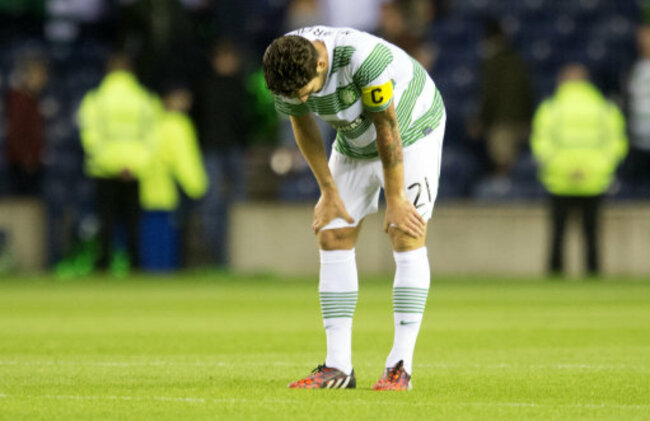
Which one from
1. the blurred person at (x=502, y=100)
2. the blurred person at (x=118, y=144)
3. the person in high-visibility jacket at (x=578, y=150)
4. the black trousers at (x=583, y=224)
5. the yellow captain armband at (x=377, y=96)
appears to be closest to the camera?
the yellow captain armband at (x=377, y=96)

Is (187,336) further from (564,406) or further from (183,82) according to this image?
(183,82)

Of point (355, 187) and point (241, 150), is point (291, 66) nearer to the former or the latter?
point (355, 187)

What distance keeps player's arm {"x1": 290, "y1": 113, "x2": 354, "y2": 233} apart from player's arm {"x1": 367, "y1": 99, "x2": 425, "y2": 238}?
0.29 m

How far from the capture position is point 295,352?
9.40m

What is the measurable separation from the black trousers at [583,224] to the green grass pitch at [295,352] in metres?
0.94

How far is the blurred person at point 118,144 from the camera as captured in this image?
18266 mm

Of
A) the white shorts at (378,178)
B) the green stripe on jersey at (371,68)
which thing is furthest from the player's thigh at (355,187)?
the green stripe on jersey at (371,68)

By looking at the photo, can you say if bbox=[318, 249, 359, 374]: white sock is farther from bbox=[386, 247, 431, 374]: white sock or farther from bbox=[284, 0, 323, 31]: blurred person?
bbox=[284, 0, 323, 31]: blurred person

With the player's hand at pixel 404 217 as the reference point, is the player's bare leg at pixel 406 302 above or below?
below

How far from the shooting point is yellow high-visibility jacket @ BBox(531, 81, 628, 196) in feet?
59.1

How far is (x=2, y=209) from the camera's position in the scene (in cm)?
1892

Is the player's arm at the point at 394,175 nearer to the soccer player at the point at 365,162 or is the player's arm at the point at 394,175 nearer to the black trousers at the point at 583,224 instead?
the soccer player at the point at 365,162

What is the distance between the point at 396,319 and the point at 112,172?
39.1 feet

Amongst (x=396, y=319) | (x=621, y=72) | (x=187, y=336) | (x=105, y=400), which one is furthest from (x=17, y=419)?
(x=621, y=72)
